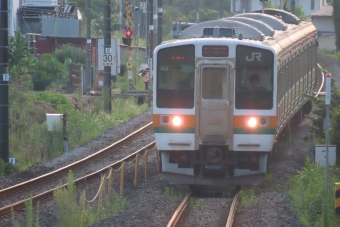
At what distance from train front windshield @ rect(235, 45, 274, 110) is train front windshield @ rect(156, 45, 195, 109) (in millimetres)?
801

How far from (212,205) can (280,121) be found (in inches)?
111

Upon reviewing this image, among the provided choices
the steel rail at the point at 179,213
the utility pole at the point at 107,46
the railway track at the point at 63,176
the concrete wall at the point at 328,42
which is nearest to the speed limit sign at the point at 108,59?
the utility pole at the point at 107,46

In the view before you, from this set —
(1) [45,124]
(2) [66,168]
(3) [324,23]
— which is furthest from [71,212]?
(3) [324,23]

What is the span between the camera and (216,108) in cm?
1275

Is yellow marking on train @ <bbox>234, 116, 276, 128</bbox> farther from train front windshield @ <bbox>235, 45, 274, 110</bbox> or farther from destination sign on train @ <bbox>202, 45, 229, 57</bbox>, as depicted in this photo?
destination sign on train @ <bbox>202, 45, 229, 57</bbox>

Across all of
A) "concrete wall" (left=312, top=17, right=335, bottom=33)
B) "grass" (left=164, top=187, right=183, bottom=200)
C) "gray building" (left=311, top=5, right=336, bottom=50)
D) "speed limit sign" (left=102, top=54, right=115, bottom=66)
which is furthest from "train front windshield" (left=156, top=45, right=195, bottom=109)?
"concrete wall" (left=312, top=17, right=335, bottom=33)

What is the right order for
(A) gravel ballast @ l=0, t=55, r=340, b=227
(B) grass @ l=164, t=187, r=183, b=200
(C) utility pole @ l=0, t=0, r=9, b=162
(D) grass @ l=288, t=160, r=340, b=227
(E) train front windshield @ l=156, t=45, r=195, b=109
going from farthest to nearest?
(C) utility pole @ l=0, t=0, r=9, b=162
(E) train front windshield @ l=156, t=45, r=195, b=109
(B) grass @ l=164, t=187, r=183, b=200
(A) gravel ballast @ l=0, t=55, r=340, b=227
(D) grass @ l=288, t=160, r=340, b=227

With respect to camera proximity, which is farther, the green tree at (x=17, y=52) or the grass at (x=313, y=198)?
the green tree at (x=17, y=52)

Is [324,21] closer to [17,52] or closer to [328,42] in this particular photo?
[328,42]

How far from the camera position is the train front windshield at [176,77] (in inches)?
505

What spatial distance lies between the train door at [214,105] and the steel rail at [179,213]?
3.80 feet

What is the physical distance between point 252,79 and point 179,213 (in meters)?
3.12

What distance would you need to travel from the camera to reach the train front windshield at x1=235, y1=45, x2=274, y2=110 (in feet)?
41.9

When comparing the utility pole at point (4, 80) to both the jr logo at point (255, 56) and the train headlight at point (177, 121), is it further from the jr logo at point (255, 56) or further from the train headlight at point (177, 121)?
the jr logo at point (255, 56)
